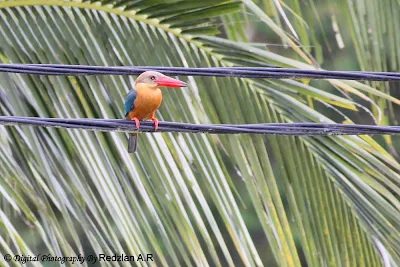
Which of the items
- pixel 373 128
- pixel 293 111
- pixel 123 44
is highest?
pixel 123 44

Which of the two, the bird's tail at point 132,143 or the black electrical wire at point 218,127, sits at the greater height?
the bird's tail at point 132,143

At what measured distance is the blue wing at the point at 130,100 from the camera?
3911 millimetres

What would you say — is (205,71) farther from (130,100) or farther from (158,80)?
(130,100)

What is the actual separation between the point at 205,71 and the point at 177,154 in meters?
0.51

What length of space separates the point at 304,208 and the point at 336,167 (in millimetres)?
239

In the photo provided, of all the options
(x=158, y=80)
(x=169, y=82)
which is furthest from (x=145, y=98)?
(x=169, y=82)

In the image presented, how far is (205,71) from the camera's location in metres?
3.34

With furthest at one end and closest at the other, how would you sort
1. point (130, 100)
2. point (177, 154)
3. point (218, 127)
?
point (130, 100), point (177, 154), point (218, 127)

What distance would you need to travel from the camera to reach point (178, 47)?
151 inches

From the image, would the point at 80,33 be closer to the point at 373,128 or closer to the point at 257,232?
the point at 373,128

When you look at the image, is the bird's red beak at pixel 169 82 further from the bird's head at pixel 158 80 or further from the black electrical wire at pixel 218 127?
the black electrical wire at pixel 218 127

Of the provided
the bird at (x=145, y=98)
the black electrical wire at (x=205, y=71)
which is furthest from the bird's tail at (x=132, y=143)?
the black electrical wire at (x=205, y=71)

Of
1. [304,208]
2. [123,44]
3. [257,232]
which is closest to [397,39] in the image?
[304,208]

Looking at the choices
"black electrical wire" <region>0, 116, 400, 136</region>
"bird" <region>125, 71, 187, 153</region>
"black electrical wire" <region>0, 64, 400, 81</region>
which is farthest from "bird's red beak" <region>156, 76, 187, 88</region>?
"black electrical wire" <region>0, 116, 400, 136</region>
